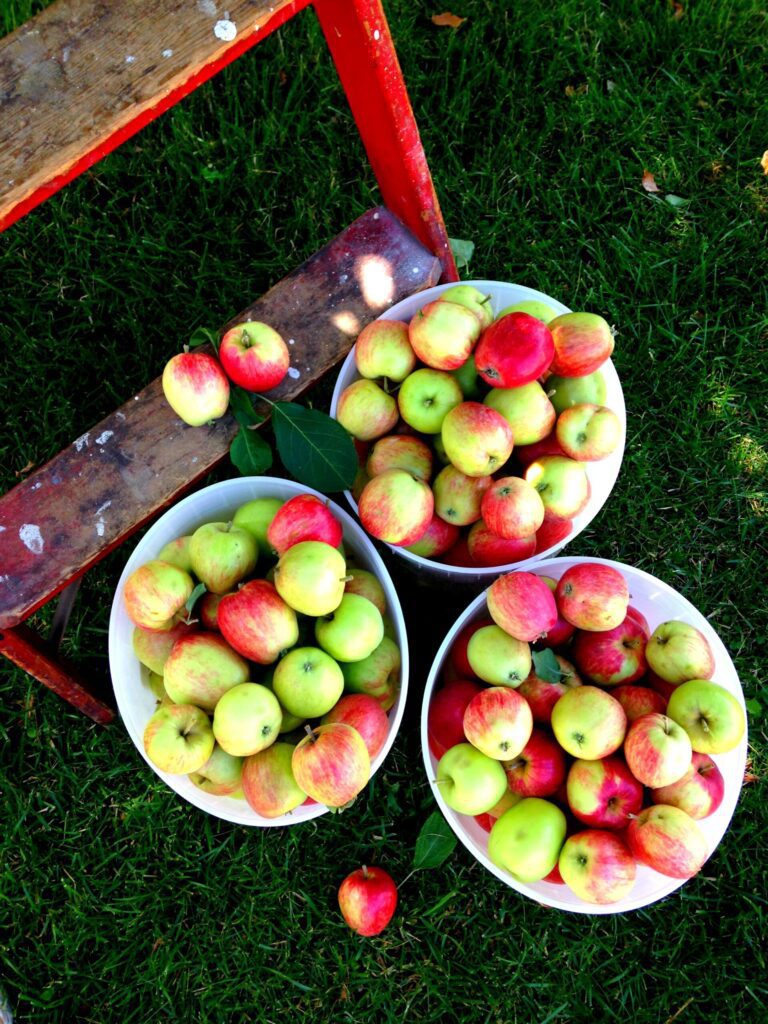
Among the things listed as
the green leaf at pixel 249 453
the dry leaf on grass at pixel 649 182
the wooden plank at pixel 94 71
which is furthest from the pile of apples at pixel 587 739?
the dry leaf on grass at pixel 649 182

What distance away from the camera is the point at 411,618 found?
2441 mm

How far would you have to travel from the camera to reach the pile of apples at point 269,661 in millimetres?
1651

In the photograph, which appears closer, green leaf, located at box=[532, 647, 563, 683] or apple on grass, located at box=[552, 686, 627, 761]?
apple on grass, located at box=[552, 686, 627, 761]

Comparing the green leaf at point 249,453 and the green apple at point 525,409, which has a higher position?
the green leaf at point 249,453

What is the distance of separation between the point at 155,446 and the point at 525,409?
2.96 feet

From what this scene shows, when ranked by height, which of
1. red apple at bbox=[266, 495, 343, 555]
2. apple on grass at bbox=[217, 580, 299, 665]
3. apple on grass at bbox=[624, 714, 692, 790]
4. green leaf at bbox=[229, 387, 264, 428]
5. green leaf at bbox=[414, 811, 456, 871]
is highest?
green leaf at bbox=[229, 387, 264, 428]

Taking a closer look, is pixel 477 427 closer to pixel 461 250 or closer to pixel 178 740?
pixel 178 740

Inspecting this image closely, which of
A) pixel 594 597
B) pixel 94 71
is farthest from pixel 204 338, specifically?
pixel 594 597

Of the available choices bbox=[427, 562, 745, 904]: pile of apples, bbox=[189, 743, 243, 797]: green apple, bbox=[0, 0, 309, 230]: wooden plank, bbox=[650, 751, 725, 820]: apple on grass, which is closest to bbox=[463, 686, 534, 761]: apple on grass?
bbox=[427, 562, 745, 904]: pile of apples

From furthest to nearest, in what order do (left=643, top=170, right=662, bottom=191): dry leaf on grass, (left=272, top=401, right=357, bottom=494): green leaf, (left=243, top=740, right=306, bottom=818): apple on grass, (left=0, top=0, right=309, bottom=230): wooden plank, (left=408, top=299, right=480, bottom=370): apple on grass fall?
(left=643, top=170, right=662, bottom=191): dry leaf on grass → (left=272, top=401, right=357, bottom=494): green leaf → (left=408, top=299, right=480, bottom=370): apple on grass → (left=243, top=740, right=306, bottom=818): apple on grass → (left=0, top=0, right=309, bottom=230): wooden plank

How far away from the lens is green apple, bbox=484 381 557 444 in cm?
187

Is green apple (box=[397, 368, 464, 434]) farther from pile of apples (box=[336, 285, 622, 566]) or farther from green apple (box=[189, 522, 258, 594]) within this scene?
green apple (box=[189, 522, 258, 594])

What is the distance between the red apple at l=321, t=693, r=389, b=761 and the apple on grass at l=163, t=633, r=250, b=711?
0.74 feet

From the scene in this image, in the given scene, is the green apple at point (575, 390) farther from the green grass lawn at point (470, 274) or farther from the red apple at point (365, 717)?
the red apple at point (365, 717)
